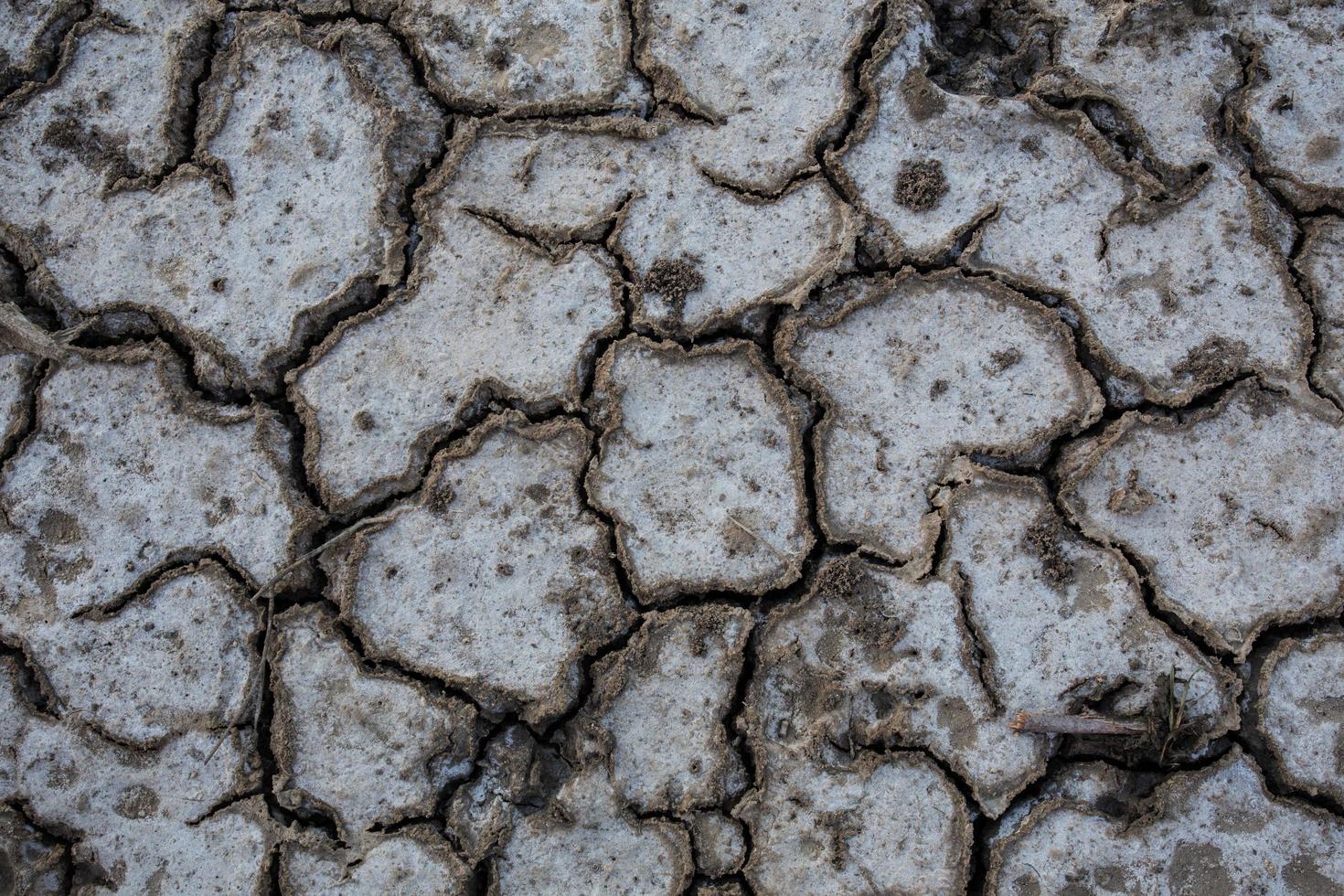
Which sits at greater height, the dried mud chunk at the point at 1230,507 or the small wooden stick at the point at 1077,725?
the dried mud chunk at the point at 1230,507

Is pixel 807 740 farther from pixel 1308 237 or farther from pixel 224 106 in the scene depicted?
pixel 224 106

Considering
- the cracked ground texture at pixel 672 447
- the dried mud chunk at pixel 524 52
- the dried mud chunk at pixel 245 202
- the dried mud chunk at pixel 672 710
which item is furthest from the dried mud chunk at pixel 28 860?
the dried mud chunk at pixel 524 52

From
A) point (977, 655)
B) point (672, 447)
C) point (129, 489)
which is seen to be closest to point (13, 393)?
point (129, 489)

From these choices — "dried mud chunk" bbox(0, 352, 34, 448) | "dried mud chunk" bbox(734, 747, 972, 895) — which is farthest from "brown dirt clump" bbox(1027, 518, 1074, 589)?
"dried mud chunk" bbox(0, 352, 34, 448)

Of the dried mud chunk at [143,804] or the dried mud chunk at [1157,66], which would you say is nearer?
the dried mud chunk at [143,804]

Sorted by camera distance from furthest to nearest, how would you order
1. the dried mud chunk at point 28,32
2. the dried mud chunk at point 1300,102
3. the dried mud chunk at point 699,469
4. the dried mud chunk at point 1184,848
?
the dried mud chunk at point 28,32 < the dried mud chunk at point 1300,102 < the dried mud chunk at point 699,469 < the dried mud chunk at point 1184,848

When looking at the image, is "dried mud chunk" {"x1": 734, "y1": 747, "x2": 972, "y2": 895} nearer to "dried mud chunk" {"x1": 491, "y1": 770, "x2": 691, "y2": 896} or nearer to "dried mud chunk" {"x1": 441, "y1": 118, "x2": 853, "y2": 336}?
"dried mud chunk" {"x1": 491, "y1": 770, "x2": 691, "y2": 896}

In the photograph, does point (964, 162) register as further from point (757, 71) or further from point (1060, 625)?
point (1060, 625)

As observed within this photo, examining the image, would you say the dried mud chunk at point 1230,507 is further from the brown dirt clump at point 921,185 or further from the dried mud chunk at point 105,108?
the dried mud chunk at point 105,108
